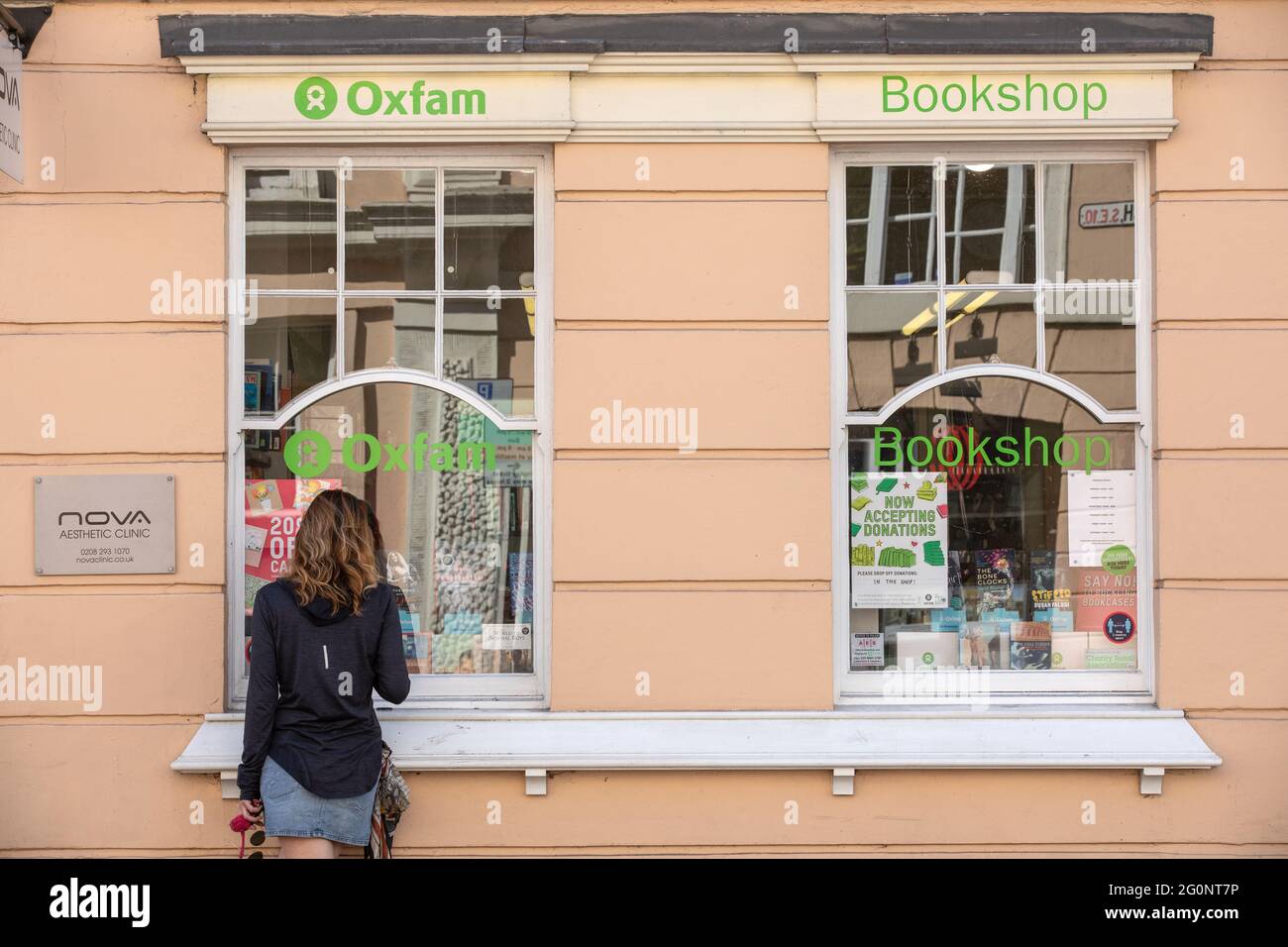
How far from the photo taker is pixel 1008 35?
16.7 ft

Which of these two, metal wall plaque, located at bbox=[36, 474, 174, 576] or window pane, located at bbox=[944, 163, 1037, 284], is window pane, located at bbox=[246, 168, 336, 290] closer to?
metal wall plaque, located at bbox=[36, 474, 174, 576]

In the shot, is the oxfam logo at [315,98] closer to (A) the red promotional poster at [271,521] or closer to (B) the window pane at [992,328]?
(A) the red promotional poster at [271,521]

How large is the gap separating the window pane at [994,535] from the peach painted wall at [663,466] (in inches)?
9.1

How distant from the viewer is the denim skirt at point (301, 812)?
167 inches

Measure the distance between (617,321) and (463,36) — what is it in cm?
131

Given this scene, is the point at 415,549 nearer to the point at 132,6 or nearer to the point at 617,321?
the point at 617,321

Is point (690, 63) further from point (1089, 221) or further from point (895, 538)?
point (895, 538)

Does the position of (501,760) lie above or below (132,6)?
below

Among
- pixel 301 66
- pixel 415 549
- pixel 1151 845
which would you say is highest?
pixel 301 66

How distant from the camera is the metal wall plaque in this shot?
16.5 ft

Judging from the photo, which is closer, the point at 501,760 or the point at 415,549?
the point at 501,760

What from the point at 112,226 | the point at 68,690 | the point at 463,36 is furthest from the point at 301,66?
the point at 68,690

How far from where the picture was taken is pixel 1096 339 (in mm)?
5266

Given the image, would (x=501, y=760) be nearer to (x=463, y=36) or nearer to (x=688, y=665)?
(x=688, y=665)
